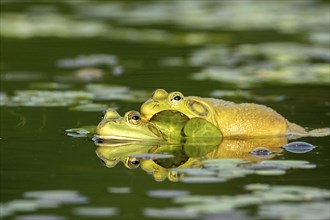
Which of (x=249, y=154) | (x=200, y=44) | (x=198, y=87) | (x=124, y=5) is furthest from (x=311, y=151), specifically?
(x=124, y=5)

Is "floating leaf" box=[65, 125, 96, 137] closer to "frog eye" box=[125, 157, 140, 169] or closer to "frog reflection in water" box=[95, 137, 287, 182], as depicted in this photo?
"frog reflection in water" box=[95, 137, 287, 182]

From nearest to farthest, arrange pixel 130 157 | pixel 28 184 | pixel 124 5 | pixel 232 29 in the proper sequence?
pixel 28 184 → pixel 130 157 → pixel 232 29 → pixel 124 5

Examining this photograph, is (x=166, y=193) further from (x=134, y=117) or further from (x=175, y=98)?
(x=175, y=98)

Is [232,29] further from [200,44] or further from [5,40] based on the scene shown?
[5,40]

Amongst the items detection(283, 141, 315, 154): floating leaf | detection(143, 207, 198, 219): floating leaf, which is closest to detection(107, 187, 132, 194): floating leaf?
detection(143, 207, 198, 219): floating leaf

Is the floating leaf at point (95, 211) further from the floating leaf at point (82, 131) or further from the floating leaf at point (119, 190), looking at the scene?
the floating leaf at point (82, 131)

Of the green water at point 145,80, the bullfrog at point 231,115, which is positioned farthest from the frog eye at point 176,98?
the green water at point 145,80

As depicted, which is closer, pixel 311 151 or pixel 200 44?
pixel 311 151

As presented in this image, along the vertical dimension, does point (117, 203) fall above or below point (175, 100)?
below
